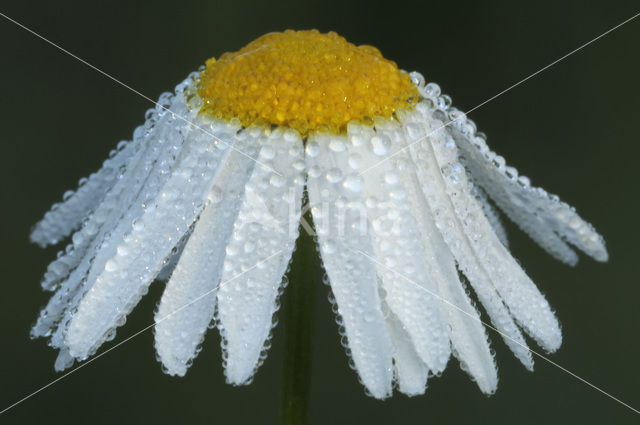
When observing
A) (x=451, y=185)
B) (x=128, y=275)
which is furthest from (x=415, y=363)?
(x=128, y=275)

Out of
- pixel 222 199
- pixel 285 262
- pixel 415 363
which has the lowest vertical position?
pixel 415 363

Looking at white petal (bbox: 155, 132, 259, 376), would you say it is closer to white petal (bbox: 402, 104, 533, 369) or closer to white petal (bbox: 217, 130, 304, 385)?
white petal (bbox: 217, 130, 304, 385)

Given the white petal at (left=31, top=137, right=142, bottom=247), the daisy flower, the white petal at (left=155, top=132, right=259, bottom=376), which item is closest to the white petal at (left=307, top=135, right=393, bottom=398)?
the daisy flower

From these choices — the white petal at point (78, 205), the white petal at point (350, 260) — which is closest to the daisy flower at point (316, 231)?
the white petal at point (350, 260)

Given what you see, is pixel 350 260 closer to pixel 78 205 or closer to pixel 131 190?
pixel 131 190

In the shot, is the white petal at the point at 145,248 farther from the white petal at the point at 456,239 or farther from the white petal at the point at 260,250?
the white petal at the point at 456,239

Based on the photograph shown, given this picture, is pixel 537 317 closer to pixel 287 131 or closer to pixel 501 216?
pixel 501 216
